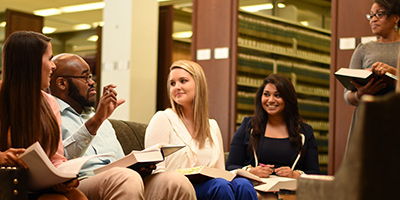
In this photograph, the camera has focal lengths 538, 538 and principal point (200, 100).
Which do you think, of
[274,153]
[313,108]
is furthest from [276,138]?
[313,108]

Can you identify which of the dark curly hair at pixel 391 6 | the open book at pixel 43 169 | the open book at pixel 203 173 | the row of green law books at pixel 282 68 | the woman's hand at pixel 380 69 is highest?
the dark curly hair at pixel 391 6

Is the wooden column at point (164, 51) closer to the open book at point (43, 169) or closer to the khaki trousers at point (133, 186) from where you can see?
the khaki trousers at point (133, 186)

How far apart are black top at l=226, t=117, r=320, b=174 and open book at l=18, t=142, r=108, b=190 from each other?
1776 millimetres

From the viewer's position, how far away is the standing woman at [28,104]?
92.4 inches

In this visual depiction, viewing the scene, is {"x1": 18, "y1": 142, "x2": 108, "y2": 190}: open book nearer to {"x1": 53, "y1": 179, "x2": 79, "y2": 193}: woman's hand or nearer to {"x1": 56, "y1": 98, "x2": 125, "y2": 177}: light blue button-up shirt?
{"x1": 53, "y1": 179, "x2": 79, "y2": 193}: woman's hand

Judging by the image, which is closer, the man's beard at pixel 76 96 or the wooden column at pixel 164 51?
the man's beard at pixel 76 96

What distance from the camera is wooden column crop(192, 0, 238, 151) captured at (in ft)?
21.7

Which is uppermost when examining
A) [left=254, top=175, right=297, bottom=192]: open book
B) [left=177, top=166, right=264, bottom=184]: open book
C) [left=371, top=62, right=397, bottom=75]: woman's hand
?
[left=371, top=62, right=397, bottom=75]: woman's hand

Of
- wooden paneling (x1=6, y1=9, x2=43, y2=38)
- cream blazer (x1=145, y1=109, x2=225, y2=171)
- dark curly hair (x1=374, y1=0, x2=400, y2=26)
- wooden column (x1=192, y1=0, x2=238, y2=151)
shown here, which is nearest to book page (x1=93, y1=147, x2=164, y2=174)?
cream blazer (x1=145, y1=109, x2=225, y2=171)

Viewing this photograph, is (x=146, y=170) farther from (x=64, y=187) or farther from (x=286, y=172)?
(x=286, y=172)

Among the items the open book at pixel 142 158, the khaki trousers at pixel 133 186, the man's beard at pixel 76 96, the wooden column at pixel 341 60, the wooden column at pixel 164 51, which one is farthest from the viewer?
the wooden column at pixel 164 51

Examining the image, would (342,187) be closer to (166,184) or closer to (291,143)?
(166,184)

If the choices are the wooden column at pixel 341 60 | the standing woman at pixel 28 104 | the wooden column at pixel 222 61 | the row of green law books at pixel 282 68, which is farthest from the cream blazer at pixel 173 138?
the row of green law books at pixel 282 68

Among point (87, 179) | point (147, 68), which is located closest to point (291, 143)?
point (87, 179)
